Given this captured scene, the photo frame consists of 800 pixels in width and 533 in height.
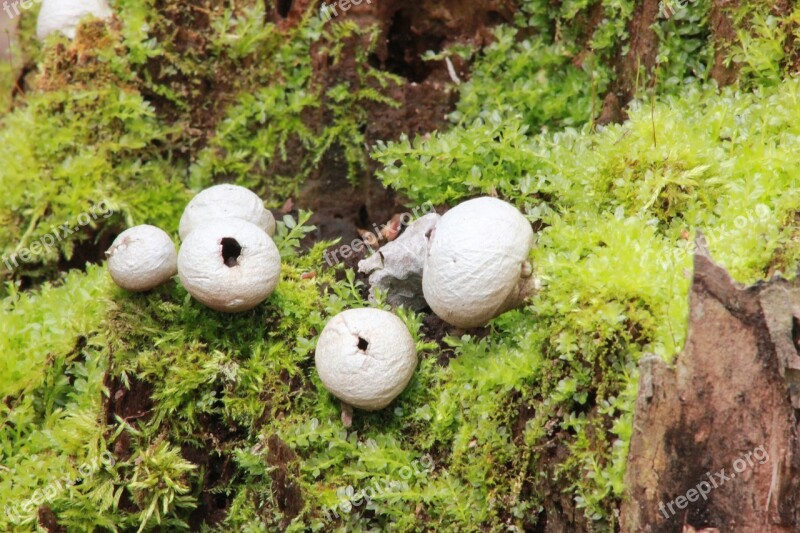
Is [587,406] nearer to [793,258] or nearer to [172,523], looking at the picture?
[793,258]

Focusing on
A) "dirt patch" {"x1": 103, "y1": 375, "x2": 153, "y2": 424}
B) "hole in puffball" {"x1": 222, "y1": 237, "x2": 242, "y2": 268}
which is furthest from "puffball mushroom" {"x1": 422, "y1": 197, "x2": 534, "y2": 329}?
"dirt patch" {"x1": 103, "y1": 375, "x2": 153, "y2": 424}

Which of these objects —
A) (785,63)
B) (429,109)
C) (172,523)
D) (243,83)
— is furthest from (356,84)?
(172,523)

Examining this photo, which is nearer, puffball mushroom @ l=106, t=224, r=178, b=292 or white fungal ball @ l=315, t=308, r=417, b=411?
white fungal ball @ l=315, t=308, r=417, b=411

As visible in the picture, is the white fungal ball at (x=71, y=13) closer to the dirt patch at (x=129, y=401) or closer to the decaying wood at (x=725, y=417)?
the dirt patch at (x=129, y=401)

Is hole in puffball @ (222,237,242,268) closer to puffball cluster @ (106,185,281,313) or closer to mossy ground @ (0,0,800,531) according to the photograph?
puffball cluster @ (106,185,281,313)

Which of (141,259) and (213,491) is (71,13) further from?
(213,491)

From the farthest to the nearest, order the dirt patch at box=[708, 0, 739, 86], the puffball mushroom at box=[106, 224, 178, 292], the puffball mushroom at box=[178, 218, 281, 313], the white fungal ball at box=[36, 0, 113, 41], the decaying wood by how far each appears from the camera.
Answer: the white fungal ball at box=[36, 0, 113, 41], the dirt patch at box=[708, 0, 739, 86], the puffball mushroom at box=[106, 224, 178, 292], the puffball mushroom at box=[178, 218, 281, 313], the decaying wood
